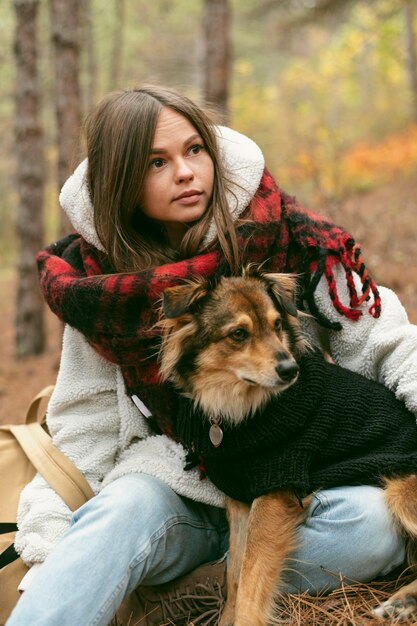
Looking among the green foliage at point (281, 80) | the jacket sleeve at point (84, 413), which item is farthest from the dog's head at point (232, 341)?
Answer: the green foliage at point (281, 80)

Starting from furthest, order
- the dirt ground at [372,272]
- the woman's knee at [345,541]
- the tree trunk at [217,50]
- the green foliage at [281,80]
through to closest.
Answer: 1. the green foliage at [281,80]
2. the tree trunk at [217,50]
3. the dirt ground at [372,272]
4. the woman's knee at [345,541]

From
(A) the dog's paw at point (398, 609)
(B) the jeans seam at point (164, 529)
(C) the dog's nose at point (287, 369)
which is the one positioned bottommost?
(A) the dog's paw at point (398, 609)

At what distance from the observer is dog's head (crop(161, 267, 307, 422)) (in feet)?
8.94

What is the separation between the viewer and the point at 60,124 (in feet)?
22.8

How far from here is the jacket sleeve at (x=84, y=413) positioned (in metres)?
3.19

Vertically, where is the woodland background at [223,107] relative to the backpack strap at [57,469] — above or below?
above

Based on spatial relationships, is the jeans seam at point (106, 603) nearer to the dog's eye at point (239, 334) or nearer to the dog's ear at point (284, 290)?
the dog's eye at point (239, 334)

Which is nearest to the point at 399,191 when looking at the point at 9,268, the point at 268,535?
the point at 268,535

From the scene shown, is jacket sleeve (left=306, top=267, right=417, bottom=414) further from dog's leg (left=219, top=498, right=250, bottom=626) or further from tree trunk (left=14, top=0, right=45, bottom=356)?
tree trunk (left=14, top=0, right=45, bottom=356)

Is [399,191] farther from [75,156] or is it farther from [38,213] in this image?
[75,156]

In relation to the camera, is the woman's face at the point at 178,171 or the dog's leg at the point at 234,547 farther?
the woman's face at the point at 178,171

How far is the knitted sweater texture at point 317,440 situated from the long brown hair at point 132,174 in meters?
0.66

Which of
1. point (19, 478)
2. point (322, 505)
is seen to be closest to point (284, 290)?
point (322, 505)

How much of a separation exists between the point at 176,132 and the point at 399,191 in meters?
11.4
